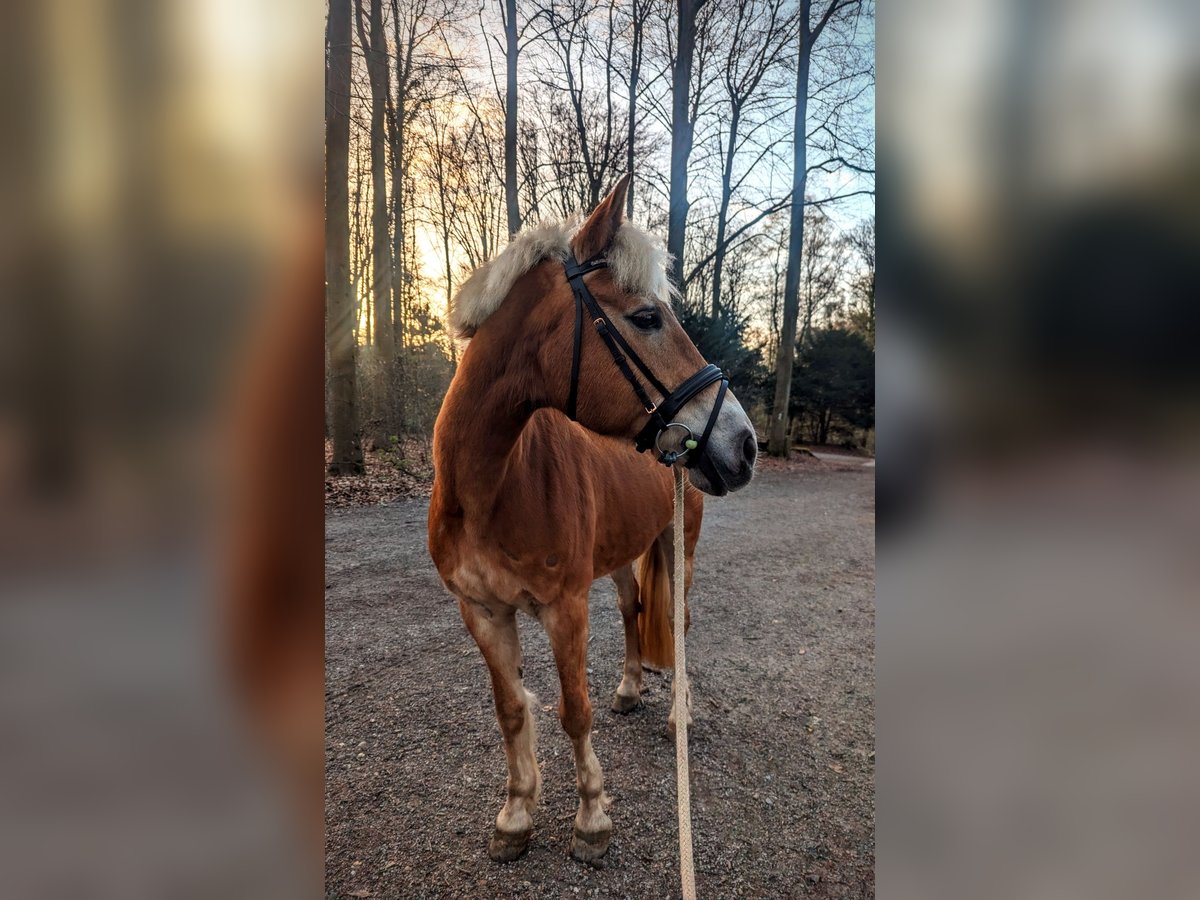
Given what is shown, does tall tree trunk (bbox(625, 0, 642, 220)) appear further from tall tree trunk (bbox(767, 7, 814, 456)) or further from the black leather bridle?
the black leather bridle

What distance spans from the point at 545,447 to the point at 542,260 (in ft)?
2.33

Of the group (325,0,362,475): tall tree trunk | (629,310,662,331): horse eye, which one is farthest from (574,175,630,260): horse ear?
(325,0,362,475): tall tree trunk

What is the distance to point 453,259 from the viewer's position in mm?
7332

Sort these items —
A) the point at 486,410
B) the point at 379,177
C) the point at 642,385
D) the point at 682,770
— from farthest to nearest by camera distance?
1. the point at 379,177
2. the point at 486,410
3. the point at 642,385
4. the point at 682,770

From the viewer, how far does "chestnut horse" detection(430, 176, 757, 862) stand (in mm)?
1761

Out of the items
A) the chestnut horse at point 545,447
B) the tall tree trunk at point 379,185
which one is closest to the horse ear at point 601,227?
the chestnut horse at point 545,447

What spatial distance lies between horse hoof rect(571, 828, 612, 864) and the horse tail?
3.50ft

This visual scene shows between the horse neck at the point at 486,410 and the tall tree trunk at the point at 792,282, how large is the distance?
27.5 ft

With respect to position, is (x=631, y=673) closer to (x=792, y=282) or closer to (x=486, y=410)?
(x=486, y=410)

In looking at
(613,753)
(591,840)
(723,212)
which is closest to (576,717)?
(591,840)

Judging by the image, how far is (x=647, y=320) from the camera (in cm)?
178
